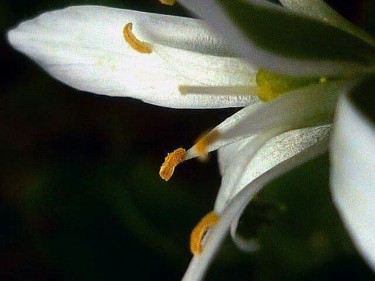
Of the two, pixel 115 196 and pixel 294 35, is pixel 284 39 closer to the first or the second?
pixel 294 35

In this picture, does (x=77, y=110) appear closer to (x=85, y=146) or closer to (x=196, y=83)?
(x=85, y=146)

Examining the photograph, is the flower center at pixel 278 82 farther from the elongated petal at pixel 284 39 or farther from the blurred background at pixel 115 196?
the blurred background at pixel 115 196

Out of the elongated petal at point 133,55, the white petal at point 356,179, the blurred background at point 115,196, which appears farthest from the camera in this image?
the blurred background at point 115,196

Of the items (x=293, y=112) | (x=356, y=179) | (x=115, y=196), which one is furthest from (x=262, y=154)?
(x=115, y=196)

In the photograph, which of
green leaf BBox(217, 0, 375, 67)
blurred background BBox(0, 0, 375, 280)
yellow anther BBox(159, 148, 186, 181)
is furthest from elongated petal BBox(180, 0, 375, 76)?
blurred background BBox(0, 0, 375, 280)

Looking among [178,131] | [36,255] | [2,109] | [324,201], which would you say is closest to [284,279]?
[324,201]

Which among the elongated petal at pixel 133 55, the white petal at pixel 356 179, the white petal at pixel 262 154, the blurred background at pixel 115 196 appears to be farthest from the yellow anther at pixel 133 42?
the blurred background at pixel 115 196
